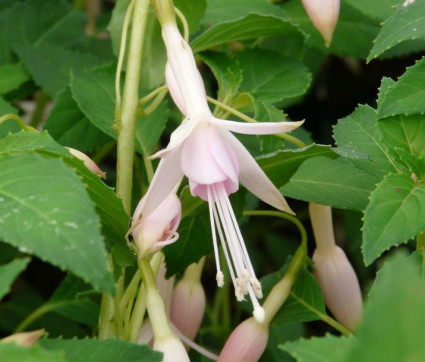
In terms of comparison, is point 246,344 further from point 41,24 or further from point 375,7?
point 41,24

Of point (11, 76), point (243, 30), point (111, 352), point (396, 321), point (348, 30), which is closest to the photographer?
point (396, 321)

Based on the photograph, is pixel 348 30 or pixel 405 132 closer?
pixel 405 132

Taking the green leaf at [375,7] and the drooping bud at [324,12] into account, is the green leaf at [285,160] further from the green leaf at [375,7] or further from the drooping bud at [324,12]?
the green leaf at [375,7]

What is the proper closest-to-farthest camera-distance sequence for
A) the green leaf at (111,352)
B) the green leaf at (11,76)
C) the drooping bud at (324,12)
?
the green leaf at (111,352)
the drooping bud at (324,12)
the green leaf at (11,76)

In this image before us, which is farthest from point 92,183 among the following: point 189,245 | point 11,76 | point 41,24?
point 41,24

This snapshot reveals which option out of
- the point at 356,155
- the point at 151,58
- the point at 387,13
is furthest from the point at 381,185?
the point at 387,13

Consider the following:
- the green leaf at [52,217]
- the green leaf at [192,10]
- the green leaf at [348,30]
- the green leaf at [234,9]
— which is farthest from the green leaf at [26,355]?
the green leaf at [348,30]
